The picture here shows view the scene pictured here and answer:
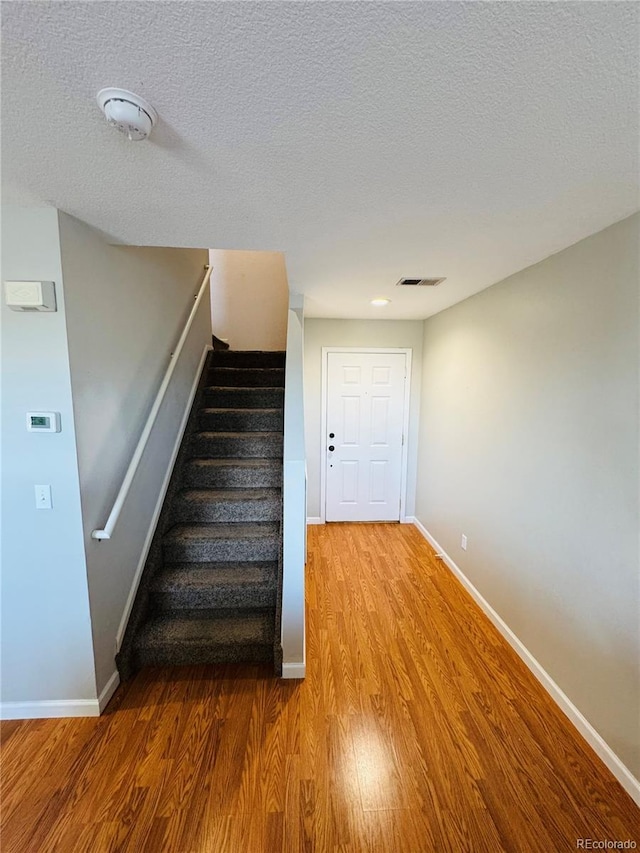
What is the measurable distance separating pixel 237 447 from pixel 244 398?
0.58 metres

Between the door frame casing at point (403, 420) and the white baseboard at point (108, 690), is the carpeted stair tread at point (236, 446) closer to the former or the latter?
the door frame casing at point (403, 420)

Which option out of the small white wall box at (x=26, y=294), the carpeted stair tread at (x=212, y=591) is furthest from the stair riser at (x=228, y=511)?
the small white wall box at (x=26, y=294)

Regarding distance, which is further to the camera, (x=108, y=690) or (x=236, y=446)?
(x=236, y=446)

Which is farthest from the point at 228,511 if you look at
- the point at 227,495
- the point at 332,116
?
the point at 332,116

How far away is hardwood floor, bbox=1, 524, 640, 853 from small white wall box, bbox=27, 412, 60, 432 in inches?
53.8

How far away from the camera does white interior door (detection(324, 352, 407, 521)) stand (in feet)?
11.9

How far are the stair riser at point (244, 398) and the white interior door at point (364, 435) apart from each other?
67 centimetres

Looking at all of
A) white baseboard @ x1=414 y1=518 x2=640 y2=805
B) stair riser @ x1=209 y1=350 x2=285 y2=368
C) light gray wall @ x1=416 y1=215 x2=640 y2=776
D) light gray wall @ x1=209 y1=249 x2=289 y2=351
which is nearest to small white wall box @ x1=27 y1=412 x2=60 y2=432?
stair riser @ x1=209 y1=350 x2=285 y2=368

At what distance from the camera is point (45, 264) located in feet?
4.46

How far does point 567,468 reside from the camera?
167cm

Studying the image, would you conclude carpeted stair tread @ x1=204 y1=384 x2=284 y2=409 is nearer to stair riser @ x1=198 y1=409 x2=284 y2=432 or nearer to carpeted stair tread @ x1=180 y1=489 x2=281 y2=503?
stair riser @ x1=198 y1=409 x2=284 y2=432

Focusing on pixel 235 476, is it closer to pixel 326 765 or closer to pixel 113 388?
pixel 113 388

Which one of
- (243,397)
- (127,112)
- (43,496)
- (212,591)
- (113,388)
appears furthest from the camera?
(243,397)

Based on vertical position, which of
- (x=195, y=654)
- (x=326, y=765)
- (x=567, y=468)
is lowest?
(x=326, y=765)
